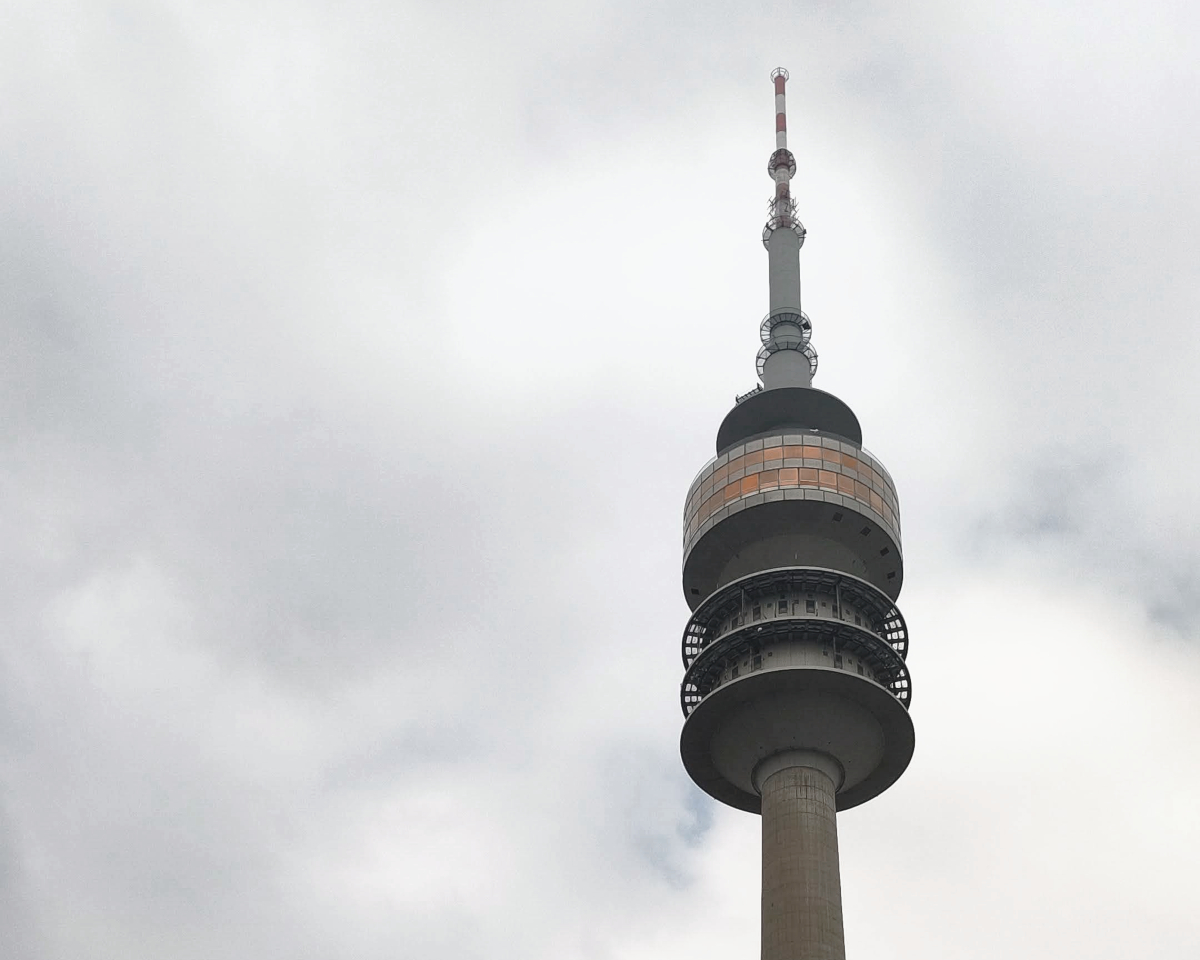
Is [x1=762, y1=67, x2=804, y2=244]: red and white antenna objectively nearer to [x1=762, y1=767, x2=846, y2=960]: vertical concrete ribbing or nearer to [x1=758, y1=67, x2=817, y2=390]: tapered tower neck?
[x1=758, y1=67, x2=817, y2=390]: tapered tower neck

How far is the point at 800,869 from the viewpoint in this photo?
72.5 metres

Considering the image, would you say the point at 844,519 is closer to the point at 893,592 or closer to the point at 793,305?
the point at 893,592

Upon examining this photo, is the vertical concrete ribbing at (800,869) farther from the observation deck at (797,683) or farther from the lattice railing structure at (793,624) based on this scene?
the lattice railing structure at (793,624)

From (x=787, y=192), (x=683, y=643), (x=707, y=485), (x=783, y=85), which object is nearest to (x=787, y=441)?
(x=707, y=485)

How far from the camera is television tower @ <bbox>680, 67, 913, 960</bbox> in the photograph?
74312mm

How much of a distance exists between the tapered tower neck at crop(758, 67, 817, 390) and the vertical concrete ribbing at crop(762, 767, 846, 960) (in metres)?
32.2

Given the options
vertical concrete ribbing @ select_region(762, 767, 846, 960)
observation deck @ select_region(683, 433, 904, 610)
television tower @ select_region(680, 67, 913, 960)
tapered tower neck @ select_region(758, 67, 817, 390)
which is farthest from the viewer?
tapered tower neck @ select_region(758, 67, 817, 390)

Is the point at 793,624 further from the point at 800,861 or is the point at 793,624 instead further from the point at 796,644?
the point at 800,861

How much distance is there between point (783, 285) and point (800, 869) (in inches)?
1855

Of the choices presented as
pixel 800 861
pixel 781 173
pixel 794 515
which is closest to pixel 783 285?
pixel 781 173

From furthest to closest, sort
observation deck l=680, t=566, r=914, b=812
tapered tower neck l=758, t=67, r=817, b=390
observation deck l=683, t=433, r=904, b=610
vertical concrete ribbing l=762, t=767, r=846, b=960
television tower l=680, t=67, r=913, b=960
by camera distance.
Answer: tapered tower neck l=758, t=67, r=817, b=390 → observation deck l=683, t=433, r=904, b=610 → observation deck l=680, t=566, r=914, b=812 → television tower l=680, t=67, r=913, b=960 → vertical concrete ribbing l=762, t=767, r=846, b=960

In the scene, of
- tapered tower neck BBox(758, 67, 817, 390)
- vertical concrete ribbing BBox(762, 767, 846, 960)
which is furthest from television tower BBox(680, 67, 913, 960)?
tapered tower neck BBox(758, 67, 817, 390)

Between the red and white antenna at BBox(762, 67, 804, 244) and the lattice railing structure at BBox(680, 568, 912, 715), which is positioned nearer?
the lattice railing structure at BBox(680, 568, 912, 715)

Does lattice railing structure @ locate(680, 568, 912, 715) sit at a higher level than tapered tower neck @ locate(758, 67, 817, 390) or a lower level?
lower
